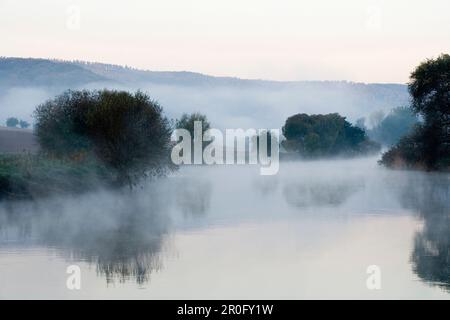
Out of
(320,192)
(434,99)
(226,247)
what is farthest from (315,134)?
(226,247)

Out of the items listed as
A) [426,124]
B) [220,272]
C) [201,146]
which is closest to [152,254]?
[220,272]

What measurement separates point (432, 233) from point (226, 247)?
898cm

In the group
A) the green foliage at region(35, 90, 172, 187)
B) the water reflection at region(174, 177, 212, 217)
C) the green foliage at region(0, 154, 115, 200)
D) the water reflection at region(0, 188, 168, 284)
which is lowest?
the water reflection at region(174, 177, 212, 217)

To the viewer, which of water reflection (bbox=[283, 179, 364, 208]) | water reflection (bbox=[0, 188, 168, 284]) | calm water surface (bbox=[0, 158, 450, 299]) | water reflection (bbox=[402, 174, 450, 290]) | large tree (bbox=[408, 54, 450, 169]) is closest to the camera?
calm water surface (bbox=[0, 158, 450, 299])

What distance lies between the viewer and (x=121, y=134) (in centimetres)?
6381

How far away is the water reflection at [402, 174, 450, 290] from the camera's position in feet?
75.2

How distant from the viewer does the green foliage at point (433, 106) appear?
3300 inches

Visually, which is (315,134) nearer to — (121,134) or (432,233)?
(121,134)

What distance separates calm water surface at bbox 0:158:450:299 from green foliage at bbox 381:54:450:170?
32.7m

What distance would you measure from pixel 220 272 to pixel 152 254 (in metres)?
4.22

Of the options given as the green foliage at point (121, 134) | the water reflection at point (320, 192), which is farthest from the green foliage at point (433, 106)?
the green foliage at point (121, 134)

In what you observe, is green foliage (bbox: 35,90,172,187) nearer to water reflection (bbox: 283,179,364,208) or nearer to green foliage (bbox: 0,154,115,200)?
green foliage (bbox: 0,154,115,200)

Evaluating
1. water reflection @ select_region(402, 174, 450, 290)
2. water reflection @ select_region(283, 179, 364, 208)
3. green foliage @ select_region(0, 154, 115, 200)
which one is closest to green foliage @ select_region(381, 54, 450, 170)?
water reflection @ select_region(283, 179, 364, 208)

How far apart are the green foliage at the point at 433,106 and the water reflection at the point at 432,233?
2033 cm
